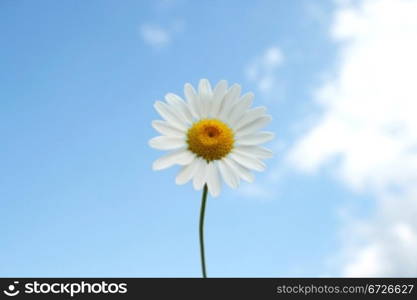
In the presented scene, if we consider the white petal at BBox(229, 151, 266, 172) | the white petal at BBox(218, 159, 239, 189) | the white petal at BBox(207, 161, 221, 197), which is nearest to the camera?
the white petal at BBox(207, 161, 221, 197)

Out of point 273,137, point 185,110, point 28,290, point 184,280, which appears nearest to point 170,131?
point 185,110

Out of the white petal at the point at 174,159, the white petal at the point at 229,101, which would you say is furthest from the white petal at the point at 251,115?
the white petal at the point at 174,159

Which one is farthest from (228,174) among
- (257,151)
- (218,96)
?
(218,96)

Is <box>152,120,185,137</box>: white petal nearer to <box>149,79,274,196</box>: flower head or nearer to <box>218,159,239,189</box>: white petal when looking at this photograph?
<box>149,79,274,196</box>: flower head

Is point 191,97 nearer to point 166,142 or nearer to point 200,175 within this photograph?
point 166,142

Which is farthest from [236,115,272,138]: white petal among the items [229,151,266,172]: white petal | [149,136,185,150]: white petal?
[149,136,185,150]: white petal
